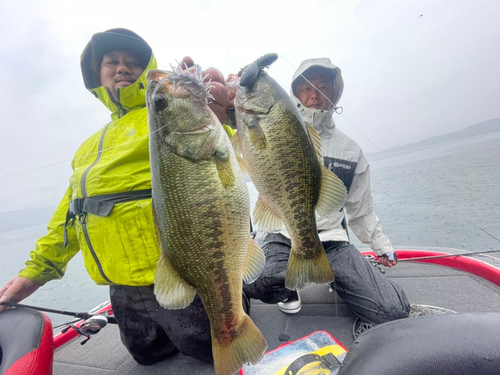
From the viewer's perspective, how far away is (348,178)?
2812mm

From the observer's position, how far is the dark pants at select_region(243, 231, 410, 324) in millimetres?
2111

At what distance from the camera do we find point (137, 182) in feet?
5.95

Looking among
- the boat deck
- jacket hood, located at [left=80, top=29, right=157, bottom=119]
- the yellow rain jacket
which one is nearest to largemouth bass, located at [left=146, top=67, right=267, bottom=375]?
the yellow rain jacket

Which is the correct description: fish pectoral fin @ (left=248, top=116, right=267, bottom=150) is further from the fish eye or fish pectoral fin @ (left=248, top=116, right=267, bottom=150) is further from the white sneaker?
the white sneaker

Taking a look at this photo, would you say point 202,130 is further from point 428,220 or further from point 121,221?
point 428,220

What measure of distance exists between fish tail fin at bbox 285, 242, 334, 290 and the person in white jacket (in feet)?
3.44

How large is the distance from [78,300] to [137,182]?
4.16 metres

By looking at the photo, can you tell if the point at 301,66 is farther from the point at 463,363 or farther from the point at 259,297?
the point at 463,363

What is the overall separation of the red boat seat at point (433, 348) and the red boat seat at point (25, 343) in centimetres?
185

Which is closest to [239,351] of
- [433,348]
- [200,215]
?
[200,215]

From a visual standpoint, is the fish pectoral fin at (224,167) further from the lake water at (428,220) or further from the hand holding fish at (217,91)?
the lake water at (428,220)

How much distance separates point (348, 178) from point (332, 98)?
98 centimetres

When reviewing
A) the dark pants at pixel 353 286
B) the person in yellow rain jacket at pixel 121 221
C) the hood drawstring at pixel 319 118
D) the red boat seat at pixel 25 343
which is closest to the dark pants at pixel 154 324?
the person in yellow rain jacket at pixel 121 221

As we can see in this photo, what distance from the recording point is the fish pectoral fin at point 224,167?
119cm
